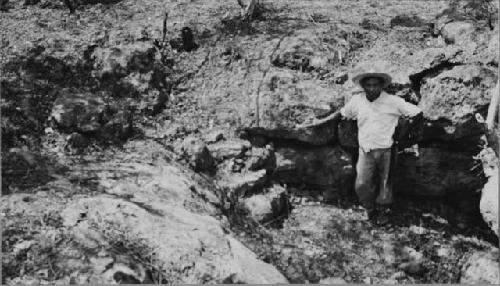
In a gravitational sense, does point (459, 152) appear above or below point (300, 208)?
above

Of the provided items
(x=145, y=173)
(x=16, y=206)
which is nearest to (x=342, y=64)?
(x=145, y=173)

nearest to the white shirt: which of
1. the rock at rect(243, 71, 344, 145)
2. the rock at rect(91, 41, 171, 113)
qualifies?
the rock at rect(243, 71, 344, 145)

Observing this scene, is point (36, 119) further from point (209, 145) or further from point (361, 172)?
point (361, 172)

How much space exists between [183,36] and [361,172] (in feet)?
12.4

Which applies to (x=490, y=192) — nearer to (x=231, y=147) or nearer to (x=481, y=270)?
(x=481, y=270)

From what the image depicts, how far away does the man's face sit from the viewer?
570cm

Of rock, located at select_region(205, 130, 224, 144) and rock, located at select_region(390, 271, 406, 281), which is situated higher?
rock, located at select_region(205, 130, 224, 144)

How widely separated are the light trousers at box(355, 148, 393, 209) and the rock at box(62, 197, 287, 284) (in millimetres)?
1949

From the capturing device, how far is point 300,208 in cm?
639

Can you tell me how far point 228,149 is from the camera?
643 cm

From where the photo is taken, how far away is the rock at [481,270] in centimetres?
510

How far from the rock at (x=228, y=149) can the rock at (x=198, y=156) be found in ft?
0.38

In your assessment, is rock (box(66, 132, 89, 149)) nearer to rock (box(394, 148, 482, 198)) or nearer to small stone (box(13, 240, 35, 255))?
small stone (box(13, 240, 35, 255))

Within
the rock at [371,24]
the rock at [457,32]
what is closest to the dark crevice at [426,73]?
the rock at [457,32]
